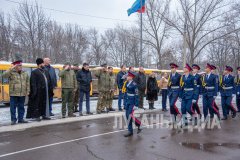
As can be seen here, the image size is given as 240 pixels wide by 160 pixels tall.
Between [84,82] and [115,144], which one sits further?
[84,82]

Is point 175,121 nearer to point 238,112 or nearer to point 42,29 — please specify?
point 238,112

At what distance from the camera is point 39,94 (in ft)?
34.8

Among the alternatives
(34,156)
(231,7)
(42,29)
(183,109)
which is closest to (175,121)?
(183,109)

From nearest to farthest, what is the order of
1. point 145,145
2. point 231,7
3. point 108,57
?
point 145,145 < point 231,7 < point 108,57

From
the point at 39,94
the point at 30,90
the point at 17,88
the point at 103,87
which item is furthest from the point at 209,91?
the point at 17,88

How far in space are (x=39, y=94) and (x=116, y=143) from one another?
4370 mm

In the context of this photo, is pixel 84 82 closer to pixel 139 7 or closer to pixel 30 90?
pixel 30 90

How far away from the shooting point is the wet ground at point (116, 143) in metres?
6.30

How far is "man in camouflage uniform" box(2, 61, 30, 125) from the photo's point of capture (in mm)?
9953

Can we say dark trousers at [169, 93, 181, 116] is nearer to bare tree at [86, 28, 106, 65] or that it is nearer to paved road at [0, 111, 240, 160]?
paved road at [0, 111, 240, 160]

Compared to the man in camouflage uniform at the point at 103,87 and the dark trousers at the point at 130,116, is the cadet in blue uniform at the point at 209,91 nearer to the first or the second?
the dark trousers at the point at 130,116

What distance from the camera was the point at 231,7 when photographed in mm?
28500

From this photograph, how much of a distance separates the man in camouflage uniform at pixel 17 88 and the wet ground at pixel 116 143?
3.62 ft

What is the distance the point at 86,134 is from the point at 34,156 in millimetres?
2422
